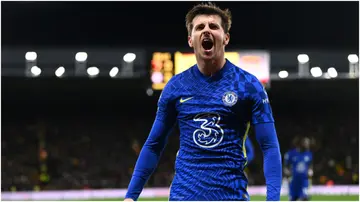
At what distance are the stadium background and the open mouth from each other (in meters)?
16.5

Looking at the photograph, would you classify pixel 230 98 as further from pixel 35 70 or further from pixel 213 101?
pixel 35 70

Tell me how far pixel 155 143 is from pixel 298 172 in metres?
12.1

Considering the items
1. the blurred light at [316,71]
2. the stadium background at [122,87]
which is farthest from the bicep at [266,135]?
the blurred light at [316,71]

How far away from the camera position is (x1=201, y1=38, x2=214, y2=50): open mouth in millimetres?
3512

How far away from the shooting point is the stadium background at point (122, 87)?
79.6 feet

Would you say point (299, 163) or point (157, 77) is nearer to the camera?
point (299, 163)

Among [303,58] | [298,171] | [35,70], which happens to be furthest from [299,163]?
[35,70]

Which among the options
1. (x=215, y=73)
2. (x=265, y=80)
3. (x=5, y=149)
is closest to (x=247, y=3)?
(x=265, y=80)

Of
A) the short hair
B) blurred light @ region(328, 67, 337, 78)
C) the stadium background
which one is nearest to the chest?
the short hair

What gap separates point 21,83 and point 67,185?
4.69 meters

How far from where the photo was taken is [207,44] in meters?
3.54

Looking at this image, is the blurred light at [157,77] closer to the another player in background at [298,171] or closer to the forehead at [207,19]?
the another player in background at [298,171]

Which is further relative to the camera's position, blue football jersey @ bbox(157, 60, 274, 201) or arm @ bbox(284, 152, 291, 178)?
arm @ bbox(284, 152, 291, 178)

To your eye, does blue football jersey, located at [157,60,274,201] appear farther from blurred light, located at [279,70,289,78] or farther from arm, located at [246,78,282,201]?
blurred light, located at [279,70,289,78]
